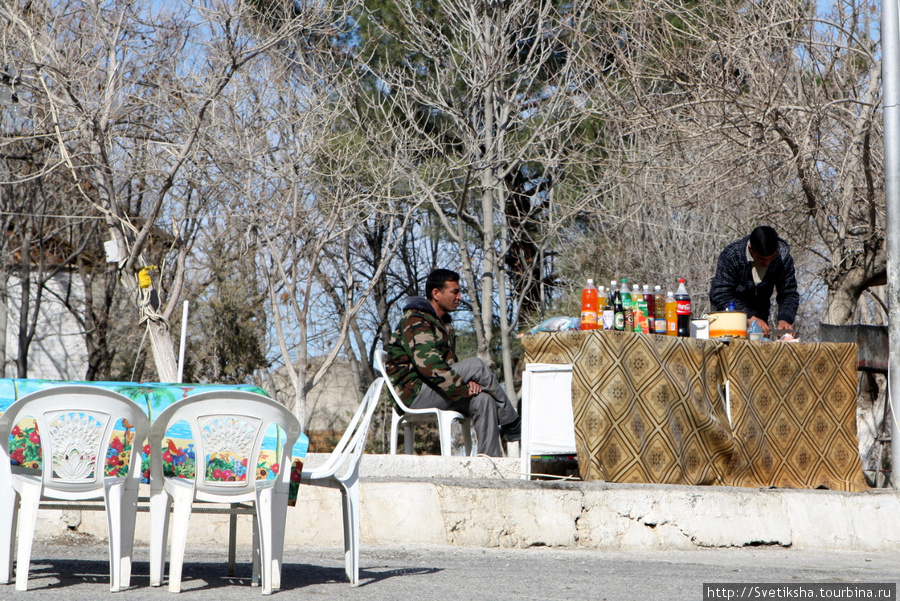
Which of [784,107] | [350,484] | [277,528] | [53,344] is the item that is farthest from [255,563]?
[53,344]

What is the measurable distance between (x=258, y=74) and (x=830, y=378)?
10.3 m

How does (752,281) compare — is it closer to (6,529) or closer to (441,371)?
(441,371)

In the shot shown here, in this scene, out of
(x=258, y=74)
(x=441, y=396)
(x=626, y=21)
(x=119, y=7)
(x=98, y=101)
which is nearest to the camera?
(x=441, y=396)

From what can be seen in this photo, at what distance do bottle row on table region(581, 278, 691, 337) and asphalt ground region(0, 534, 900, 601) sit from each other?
1.44 m

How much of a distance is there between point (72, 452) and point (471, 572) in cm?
202

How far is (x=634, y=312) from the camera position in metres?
6.28

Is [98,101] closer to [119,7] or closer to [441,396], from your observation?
[119,7]

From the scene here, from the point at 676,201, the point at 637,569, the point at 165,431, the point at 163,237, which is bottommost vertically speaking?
the point at 637,569

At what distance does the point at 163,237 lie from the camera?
17859 millimetres

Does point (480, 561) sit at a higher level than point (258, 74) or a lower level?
lower

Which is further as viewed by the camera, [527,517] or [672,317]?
[672,317]

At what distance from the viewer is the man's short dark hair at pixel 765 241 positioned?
7.01 meters

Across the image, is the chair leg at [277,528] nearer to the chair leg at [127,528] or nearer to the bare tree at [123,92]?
the chair leg at [127,528]

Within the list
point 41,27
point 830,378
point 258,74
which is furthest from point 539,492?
point 258,74
